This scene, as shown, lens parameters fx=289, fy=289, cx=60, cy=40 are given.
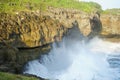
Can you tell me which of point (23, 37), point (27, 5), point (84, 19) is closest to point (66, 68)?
point (23, 37)

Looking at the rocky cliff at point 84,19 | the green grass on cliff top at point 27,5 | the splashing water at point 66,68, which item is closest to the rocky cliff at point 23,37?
the splashing water at point 66,68

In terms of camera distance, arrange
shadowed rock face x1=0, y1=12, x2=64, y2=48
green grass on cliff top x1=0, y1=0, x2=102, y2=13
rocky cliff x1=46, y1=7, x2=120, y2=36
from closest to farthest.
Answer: shadowed rock face x1=0, y1=12, x2=64, y2=48 → green grass on cliff top x1=0, y1=0, x2=102, y2=13 → rocky cliff x1=46, y1=7, x2=120, y2=36

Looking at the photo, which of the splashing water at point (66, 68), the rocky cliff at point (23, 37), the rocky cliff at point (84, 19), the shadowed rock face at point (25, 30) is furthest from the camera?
the rocky cliff at point (84, 19)

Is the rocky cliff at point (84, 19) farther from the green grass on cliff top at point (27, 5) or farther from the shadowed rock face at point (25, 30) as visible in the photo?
the shadowed rock face at point (25, 30)

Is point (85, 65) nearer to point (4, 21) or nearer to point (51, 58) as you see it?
point (51, 58)

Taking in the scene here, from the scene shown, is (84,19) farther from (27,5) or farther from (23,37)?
(23,37)

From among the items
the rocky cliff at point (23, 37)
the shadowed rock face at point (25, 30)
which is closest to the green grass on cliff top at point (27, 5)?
the rocky cliff at point (23, 37)

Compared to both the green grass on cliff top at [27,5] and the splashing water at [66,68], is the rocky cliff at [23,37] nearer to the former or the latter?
the splashing water at [66,68]

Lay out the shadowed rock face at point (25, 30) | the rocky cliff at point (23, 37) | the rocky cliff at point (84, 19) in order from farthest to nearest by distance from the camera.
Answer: the rocky cliff at point (84, 19) → the shadowed rock face at point (25, 30) → the rocky cliff at point (23, 37)

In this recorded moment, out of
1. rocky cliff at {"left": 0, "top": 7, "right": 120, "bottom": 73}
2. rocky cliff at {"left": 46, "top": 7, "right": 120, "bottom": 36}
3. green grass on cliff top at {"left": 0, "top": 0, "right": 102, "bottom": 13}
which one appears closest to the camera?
rocky cliff at {"left": 0, "top": 7, "right": 120, "bottom": 73}

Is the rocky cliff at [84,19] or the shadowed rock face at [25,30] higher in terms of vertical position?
the shadowed rock face at [25,30]

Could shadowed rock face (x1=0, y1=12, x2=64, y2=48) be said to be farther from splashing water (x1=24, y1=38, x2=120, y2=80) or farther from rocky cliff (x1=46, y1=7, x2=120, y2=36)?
rocky cliff (x1=46, y1=7, x2=120, y2=36)

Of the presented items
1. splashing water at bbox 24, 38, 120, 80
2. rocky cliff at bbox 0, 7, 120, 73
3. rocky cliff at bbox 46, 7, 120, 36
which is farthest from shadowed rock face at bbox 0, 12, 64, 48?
rocky cliff at bbox 46, 7, 120, 36

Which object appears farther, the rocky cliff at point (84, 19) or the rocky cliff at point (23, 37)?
the rocky cliff at point (84, 19)
